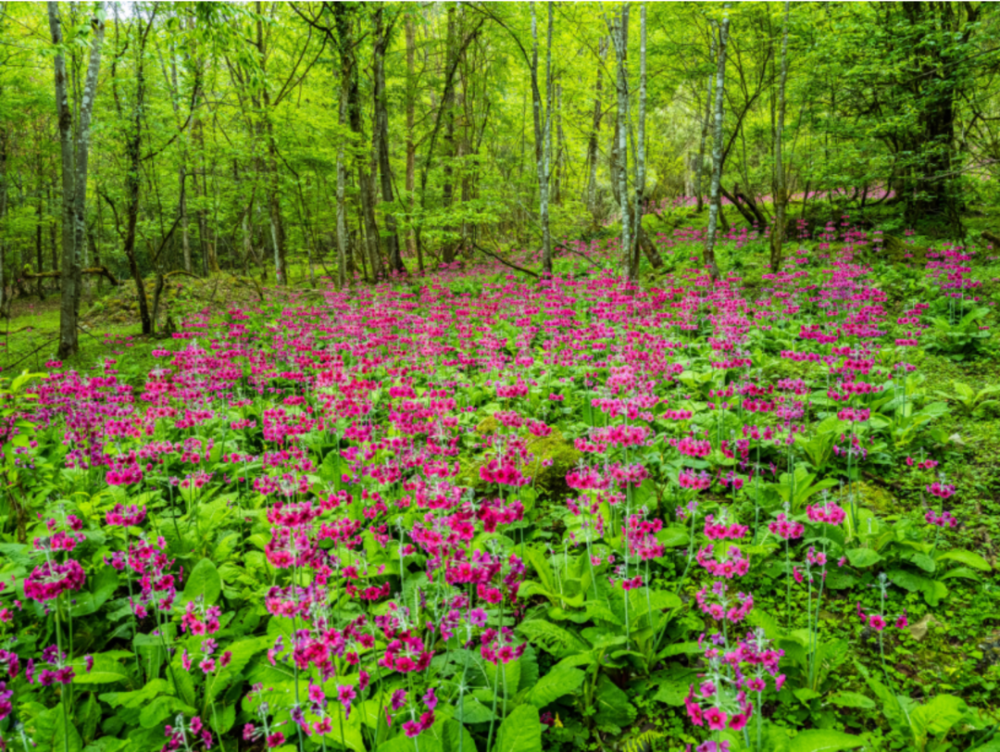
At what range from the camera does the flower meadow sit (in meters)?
2.27

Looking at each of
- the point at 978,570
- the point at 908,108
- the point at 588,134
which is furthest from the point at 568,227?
the point at 978,570

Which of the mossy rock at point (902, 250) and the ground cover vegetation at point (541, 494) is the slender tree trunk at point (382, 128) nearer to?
the ground cover vegetation at point (541, 494)

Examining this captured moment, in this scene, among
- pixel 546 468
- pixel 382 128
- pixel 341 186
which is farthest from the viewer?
pixel 382 128

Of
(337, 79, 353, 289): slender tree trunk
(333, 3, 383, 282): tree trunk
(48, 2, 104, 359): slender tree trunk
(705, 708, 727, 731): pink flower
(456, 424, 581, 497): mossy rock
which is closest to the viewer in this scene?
(705, 708, 727, 731): pink flower

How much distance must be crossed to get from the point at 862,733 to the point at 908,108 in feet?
42.5

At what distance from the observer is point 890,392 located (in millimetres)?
5484

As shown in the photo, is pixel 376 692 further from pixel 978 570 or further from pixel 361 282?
pixel 361 282

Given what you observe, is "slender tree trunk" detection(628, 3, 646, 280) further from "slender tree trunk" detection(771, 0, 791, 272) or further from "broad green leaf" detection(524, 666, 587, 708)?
"broad green leaf" detection(524, 666, 587, 708)

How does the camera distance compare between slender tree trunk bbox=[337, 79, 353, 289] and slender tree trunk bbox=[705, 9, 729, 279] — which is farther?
slender tree trunk bbox=[337, 79, 353, 289]

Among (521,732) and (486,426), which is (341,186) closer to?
(486,426)

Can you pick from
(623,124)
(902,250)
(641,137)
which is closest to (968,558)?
(641,137)

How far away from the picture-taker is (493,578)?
270 centimetres

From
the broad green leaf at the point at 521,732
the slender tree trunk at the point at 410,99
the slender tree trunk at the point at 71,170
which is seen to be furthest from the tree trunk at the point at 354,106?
the broad green leaf at the point at 521,732

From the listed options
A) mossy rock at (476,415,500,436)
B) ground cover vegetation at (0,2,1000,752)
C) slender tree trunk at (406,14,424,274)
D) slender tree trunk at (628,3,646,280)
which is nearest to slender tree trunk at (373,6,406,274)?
slender tree trunk at (406,14,424,274)
